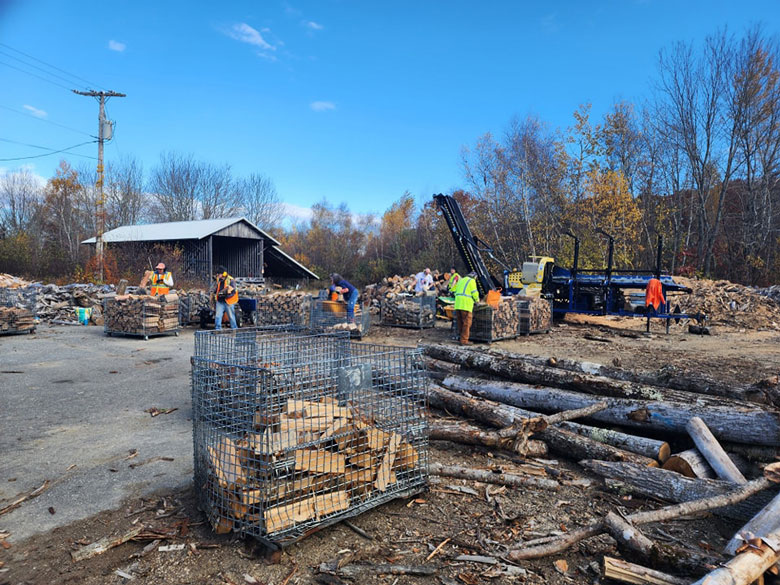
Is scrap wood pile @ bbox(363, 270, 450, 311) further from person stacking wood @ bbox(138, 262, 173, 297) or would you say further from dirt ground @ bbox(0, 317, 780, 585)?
dirt ground @ bbox(0, 317, 780, 585)

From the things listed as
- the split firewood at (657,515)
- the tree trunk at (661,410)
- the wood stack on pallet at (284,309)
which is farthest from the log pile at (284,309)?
the split firewood at (657,515)

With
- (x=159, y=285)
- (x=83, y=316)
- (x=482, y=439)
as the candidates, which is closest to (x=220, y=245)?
(x=83, y=316)

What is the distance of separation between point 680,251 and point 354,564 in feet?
92.0

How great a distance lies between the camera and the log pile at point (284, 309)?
1470 centimetres

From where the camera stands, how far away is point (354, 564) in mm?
3135

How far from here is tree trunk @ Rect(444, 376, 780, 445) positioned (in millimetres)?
4523

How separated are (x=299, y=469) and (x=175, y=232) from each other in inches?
1125

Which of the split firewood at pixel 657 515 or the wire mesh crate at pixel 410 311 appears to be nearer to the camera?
the split firewood at pixel 657 515

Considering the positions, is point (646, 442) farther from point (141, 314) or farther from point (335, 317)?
point (141, 314)

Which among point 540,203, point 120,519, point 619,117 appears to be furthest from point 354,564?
point 619,117

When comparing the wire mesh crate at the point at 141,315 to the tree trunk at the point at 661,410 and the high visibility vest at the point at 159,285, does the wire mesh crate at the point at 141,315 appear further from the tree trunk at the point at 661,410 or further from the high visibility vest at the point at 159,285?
the tree trunk at the point at 661,410

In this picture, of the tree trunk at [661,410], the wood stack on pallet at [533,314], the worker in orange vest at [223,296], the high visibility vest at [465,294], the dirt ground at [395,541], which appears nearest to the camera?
the dirt ground at [395,541]

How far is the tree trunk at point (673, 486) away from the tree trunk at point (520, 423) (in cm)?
21

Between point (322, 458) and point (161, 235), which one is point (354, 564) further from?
point (161, 235)
